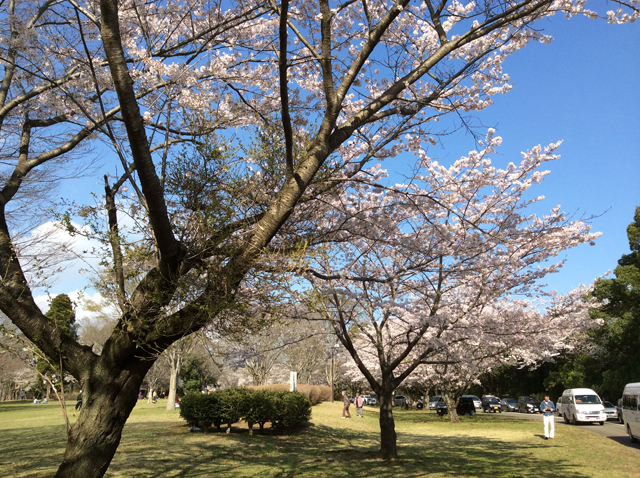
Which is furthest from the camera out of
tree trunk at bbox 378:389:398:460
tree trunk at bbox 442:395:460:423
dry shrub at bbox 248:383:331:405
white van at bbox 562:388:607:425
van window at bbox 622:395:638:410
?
tree trunk at bbox 442:395:460:423

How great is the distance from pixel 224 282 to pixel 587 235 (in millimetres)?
10197

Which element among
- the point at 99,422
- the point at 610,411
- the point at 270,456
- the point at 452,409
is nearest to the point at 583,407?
the point at 610,411

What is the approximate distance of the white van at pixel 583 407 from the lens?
71.3 feet

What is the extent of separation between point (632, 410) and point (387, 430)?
933 centimetres

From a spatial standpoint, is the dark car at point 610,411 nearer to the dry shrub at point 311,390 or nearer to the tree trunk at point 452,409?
the tree trunk at point 452,409

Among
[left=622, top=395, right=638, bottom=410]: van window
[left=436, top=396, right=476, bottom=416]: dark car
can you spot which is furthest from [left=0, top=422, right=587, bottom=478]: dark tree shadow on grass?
[left=436, top=396, right=476, bottom=416]: dark car

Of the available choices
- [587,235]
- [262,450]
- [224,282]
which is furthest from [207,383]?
[224,282]

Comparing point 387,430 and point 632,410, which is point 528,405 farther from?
point 387,430

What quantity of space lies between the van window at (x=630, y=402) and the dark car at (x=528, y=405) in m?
21.0

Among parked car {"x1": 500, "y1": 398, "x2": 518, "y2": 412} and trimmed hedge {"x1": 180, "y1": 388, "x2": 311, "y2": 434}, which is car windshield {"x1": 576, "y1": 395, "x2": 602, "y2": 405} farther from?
parked car {"x1": 500, "y1": 398, "x2": 518, "y2": 412}

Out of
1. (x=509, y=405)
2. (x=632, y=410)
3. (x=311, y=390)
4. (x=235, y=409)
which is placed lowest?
(x=509, y=405)

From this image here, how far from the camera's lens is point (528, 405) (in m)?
35.0

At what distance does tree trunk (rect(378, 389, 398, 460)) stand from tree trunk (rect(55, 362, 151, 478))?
803 cm

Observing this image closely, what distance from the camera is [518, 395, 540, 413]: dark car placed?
114 feet
